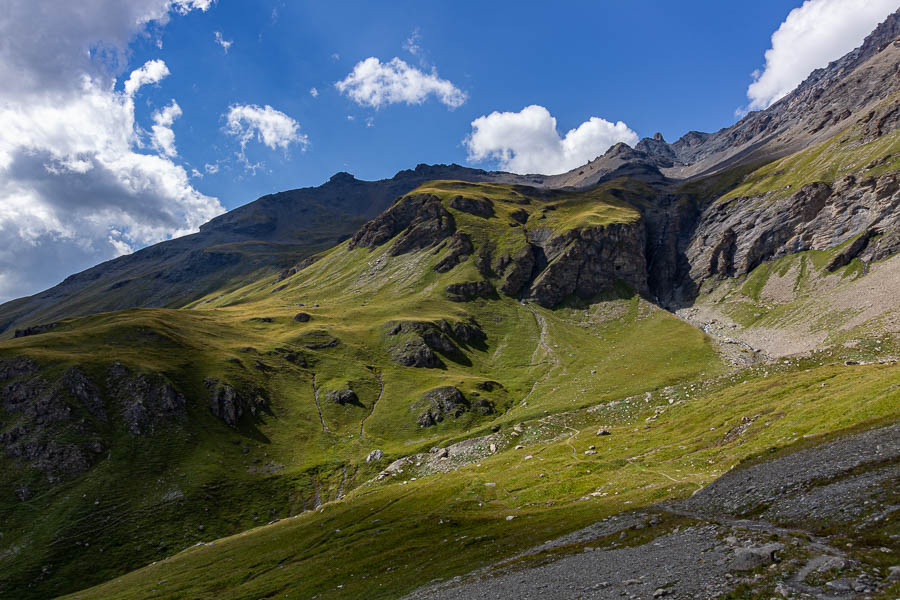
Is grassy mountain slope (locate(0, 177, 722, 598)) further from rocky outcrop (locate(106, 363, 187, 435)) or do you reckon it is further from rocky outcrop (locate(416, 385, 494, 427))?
rocky outcrop (locate(416, 385, 494, 427))

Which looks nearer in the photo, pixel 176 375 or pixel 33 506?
pixel 33 506

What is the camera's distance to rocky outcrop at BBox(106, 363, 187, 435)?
122875mm

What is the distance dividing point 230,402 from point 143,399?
22.6 m

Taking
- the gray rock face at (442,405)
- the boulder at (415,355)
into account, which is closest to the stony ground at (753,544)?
the gray rock face at (442,405)

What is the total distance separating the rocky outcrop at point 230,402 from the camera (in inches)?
5369

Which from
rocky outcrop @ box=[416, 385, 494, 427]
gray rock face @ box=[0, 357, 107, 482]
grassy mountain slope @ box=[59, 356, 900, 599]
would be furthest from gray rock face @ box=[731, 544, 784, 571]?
gray rock face @ box=[0, 357, 107, 482]

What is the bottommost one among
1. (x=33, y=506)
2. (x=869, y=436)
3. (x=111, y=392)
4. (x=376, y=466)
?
(x=376, y=466)

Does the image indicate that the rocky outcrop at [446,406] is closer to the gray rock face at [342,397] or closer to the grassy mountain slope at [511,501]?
the gray rock face at [342,397]

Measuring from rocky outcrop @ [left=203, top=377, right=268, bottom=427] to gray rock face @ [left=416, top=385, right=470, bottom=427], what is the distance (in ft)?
174

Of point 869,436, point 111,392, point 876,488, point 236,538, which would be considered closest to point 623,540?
point 876,488

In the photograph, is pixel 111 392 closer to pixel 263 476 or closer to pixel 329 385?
pixel 263 476

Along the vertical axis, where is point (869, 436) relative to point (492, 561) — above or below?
above

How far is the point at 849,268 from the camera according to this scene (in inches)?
7515

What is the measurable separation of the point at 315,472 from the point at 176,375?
58460mm
